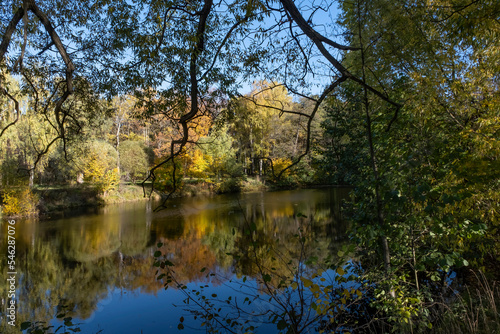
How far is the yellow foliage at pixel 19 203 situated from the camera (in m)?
13.7

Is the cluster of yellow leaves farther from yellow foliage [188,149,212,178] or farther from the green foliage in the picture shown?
yellow foliage [188,149,212,178]

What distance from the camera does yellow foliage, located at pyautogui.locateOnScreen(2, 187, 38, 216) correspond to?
1370 cm

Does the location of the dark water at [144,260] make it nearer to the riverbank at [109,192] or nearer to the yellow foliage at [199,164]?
the riverbank at [109,192]

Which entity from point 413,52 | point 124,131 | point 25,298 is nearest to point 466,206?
point 413,52

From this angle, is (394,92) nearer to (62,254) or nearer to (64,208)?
(62,254)

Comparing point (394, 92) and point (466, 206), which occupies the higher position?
point (394, 92)

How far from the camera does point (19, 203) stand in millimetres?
13945

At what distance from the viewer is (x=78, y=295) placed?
6484 millimetres

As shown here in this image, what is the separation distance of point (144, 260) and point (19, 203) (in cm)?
942

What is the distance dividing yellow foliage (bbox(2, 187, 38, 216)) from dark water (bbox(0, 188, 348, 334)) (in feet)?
2.50

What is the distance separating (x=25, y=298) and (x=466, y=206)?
25.8ft

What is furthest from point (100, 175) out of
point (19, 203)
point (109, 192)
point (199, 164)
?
point (199, 164)

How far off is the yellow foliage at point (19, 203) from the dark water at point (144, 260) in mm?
763

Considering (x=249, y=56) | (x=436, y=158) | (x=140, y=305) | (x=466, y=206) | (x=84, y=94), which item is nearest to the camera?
(x=436, y=158)
